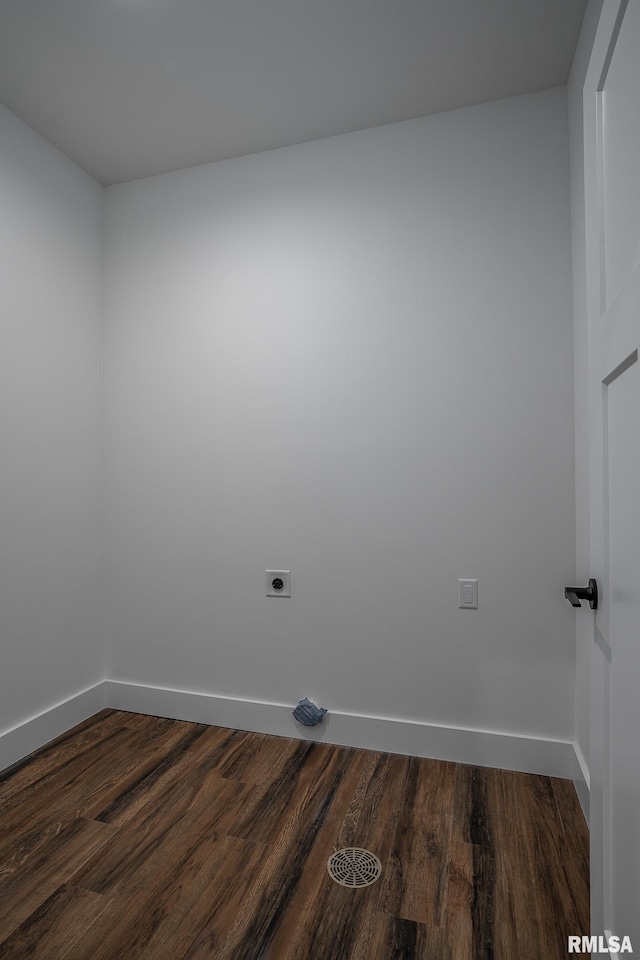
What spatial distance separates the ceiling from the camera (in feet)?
5.49

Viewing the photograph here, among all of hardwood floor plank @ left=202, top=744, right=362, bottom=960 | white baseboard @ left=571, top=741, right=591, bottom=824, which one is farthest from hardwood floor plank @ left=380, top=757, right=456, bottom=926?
white baseboard @ left=571, top=741, right=591, bottom=824

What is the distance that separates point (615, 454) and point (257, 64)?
6.00 feet

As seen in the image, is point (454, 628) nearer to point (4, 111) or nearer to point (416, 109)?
point (416, 109)

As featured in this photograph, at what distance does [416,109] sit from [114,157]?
4.33ft

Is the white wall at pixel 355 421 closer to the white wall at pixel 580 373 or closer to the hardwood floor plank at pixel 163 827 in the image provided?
the white wall at pixel 580 373

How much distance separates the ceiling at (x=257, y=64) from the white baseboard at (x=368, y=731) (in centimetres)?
239

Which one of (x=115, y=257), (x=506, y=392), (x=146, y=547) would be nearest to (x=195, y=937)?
(x=146, y=547)

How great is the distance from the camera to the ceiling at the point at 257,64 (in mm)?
1672

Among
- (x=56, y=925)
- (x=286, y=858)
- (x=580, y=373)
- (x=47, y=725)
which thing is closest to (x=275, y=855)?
(x=286, y=858)

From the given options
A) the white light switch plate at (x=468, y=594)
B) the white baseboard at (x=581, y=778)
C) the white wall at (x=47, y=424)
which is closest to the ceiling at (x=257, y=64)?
the white wall at (x=47, y=424)

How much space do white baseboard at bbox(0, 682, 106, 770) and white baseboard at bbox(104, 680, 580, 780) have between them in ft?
0.33

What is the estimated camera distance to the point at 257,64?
6.18 ft

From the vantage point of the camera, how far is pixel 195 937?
1288 millimetres

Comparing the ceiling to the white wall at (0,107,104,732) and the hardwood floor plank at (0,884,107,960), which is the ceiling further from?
the hardwood floor plank at (0,884,107,960)
